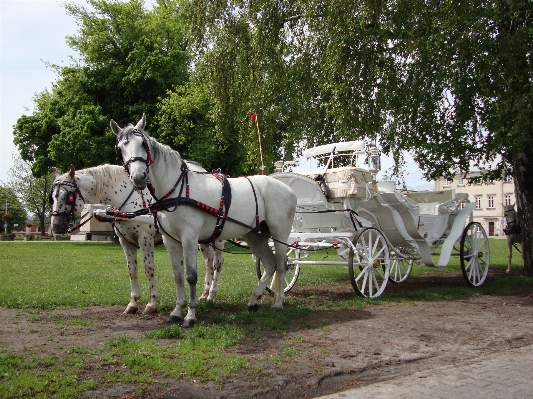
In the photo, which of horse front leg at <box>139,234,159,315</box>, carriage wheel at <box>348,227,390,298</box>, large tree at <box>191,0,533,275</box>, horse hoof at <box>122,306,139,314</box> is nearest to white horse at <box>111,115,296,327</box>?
horse front leg at <box>139,234,159,315</box>

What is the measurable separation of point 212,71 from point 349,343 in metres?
9.97

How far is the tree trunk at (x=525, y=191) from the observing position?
12.4m

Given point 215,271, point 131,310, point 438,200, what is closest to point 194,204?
point 131,310

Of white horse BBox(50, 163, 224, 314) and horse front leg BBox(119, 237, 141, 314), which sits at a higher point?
white horse BBox(50, 163, 224, 314)

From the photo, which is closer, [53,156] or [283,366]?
→ [283,366]

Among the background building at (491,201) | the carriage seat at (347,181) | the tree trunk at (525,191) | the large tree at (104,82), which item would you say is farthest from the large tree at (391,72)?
the background building at (491,201)

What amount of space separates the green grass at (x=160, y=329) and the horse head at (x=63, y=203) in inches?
52.4

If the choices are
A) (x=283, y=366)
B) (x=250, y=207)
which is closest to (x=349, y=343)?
(x=283, y=366)

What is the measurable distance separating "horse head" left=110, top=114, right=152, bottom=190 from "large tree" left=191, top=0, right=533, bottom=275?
20.4 feet

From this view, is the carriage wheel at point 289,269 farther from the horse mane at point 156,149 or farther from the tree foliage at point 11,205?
the tree foliage at point 11,205

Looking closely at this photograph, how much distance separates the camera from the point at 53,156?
3025 cm

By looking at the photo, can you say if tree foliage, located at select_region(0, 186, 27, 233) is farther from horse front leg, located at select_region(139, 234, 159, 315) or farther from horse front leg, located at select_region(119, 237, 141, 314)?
horse front leg, located at select_region(139, 234, 159, 315)

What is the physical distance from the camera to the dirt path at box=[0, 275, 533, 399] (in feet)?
15.6

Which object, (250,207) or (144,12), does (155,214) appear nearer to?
(250,207)
